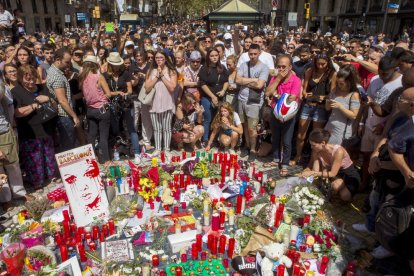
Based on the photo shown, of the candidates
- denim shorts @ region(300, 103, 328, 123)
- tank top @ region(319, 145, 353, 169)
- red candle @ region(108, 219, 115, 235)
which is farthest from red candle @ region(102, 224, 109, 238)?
denim shorts @ region(300, 103, 328, 123)

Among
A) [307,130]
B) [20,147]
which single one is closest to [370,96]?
[307,130]

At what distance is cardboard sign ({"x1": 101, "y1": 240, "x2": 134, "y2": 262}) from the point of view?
3.38m

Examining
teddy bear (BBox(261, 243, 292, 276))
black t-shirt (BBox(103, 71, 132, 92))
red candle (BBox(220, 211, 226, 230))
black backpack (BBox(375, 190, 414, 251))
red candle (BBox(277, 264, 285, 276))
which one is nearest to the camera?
black backpack (BBox(375, 190, 414, 251))

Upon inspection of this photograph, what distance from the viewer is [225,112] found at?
19.4ft

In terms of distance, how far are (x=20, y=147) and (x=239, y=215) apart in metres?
3.51

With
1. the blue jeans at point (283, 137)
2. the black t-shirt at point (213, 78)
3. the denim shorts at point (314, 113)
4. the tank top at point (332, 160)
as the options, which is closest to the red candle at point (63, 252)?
A: the tank top at point (332, 160)

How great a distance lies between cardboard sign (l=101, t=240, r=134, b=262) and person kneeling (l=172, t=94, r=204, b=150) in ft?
10.1

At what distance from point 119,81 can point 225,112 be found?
2034 millimetres

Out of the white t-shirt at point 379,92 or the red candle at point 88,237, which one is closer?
the red candle at point 88,237

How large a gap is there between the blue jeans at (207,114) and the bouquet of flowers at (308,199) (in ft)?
8.99

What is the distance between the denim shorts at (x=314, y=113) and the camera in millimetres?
5289

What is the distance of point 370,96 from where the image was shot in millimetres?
4766

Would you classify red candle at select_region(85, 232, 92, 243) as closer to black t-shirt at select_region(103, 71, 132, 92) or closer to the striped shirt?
the striped shirt

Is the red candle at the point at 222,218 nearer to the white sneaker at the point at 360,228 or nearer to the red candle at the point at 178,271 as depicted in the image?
the red candle at the point at 178,271
